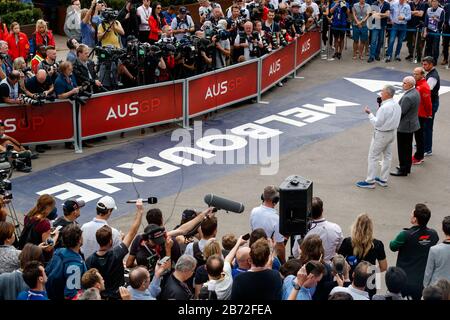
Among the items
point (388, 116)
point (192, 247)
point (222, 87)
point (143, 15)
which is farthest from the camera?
point (143, 15)

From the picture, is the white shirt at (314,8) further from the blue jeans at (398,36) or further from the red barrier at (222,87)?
the red barrier at (222,87)

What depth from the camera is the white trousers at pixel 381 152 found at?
46.8 ft

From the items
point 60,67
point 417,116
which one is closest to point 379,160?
point 417,116

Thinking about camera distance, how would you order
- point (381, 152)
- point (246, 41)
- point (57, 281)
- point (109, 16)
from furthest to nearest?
point (246, 41)
point (109, 16)
point (381, 152)
point (57, 281)

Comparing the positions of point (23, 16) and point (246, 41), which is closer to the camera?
point (246, 41)

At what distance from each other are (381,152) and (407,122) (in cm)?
76

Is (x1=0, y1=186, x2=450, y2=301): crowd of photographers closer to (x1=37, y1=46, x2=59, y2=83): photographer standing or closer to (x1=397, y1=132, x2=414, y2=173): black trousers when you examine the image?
(x1=397, y1=132, x2=414, y2=173): black trousers

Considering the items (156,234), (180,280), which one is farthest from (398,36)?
(180,280)

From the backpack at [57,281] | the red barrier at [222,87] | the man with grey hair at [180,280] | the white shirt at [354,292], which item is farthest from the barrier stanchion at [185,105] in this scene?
the white shirt at [354,292]

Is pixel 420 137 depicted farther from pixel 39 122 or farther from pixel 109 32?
pixel 109 32

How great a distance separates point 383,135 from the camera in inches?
561

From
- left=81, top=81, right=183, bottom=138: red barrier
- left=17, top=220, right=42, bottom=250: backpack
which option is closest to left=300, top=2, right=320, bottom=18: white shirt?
left=81, top=81, right=183, bottom=138: red barrier

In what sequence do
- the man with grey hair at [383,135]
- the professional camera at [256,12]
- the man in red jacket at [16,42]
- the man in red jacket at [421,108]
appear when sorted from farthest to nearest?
the professional camera at [256,12] → the man in red jacket at [16,42] → the man in red jacket at [421,108] → the man with grey hair at [383,135]

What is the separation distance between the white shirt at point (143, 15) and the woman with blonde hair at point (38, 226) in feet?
35.7
